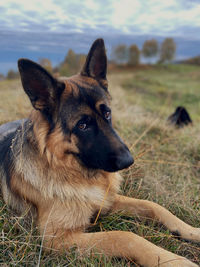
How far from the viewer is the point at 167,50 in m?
54.5

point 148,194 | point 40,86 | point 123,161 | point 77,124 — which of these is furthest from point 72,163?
point 148,194

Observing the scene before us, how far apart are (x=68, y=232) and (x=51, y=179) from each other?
2.10ft

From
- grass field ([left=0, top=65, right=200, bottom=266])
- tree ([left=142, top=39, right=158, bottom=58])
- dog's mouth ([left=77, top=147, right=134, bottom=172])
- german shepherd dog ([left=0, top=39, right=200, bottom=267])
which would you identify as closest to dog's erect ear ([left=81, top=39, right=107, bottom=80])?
german shepherd dog ([left=0, top=39, right=200, bottom=267])

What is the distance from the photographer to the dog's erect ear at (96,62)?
10.2 ft

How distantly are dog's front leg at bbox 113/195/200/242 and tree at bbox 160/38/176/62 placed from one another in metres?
54.0

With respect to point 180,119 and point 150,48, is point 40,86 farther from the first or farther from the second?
point 150,48

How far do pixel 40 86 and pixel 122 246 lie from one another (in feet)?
6.32

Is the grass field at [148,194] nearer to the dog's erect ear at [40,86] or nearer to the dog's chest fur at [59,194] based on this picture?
the dog's chest fur at [59,194]

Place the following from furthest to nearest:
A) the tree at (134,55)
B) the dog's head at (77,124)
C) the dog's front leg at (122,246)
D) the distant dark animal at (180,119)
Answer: the tree at (134,55) < the distant dark animal at (180,119) < the dog's head at (77,124) < the dog's front leg at (122,246)

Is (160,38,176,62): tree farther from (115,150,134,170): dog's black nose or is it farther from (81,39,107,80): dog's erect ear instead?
(115,150,134,170): dog's black nose

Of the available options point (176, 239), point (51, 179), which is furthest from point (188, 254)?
point (51, 179)

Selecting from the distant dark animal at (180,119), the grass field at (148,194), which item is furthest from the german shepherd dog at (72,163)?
the distant dark animal at (180,119)

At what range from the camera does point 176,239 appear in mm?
2922

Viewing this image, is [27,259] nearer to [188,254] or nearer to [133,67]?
[188,254]
